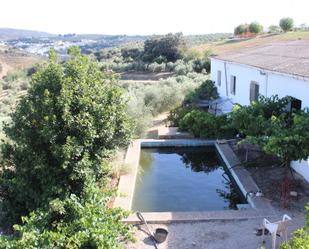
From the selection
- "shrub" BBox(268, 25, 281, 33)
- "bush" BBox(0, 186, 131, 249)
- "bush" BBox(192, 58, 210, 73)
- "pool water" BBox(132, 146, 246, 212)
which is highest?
"shrub" BBox(268, 25, 281, 33)

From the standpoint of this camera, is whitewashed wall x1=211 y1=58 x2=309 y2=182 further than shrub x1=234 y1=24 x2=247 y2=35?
No

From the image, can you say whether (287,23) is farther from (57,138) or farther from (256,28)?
(57,138)

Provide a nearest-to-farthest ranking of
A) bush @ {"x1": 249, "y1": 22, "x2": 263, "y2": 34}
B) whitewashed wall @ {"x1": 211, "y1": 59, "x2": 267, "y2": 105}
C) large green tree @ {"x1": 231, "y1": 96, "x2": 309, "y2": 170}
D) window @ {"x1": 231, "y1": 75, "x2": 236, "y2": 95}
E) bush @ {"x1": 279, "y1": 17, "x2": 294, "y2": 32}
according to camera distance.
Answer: large green tree @ {"x1": 231, "y1": 96, "x2": 309, "y2": 170}, whitewashed wall @ {"x1": 211, "y1": 59, "x2": 267, "y2": 105}, window @ {"x1": 231, "y1": 75, "x2": 236, "y2": 95}, bush @ {"x1": 279, "y1": 17, "x2": 294, "y2": 32}, bush @ {"x1": 249, "y1": 22, "x2": 263, "y2": 34}

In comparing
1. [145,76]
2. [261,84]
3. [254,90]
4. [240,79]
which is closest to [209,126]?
[254,90]

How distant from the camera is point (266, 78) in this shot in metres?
13.7

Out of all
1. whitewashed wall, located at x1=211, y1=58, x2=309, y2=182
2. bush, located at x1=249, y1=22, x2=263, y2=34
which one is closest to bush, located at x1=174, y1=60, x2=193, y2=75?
whitewashed wall, located at x1=211, y1=58, x2=309, y2=182

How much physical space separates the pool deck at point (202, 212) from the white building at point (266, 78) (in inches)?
78.8

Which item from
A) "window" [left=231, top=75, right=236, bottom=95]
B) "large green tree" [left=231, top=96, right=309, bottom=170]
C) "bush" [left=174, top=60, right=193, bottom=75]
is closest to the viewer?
"large green tree" [left=231, top=96, right=309, bottom=170]

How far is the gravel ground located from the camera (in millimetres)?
7816

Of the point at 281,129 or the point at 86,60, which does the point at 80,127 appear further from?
the point at 281,129

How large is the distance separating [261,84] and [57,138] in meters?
9.49

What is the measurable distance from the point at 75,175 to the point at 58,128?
3.69 feet

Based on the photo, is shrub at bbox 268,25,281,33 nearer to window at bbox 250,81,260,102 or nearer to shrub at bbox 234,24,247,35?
shrub at bbox 234,24,247,35

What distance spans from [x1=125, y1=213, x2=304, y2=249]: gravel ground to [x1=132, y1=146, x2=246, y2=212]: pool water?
5.18 ft
